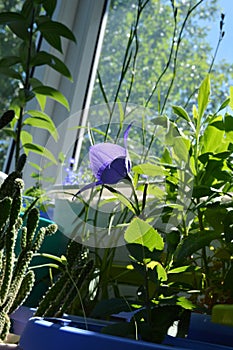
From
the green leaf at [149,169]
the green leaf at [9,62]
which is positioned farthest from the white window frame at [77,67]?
the green leaf at [149,169]

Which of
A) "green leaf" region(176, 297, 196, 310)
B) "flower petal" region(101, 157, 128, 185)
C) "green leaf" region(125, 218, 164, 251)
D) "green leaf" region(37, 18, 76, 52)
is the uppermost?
"green leaf" region(37, 18, 76, 52)

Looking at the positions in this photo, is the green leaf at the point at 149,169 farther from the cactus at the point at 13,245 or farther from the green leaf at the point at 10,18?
the green leaf at the point at 10,18

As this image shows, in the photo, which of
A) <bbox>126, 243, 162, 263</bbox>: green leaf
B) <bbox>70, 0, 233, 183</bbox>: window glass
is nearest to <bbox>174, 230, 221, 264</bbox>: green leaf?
A: <bbox>126, 243, 162, 263</bbox>: green leaf

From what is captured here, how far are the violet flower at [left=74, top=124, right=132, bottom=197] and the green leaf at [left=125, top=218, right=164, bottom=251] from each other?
5 centimetres

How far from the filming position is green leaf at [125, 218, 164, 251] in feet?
1.69

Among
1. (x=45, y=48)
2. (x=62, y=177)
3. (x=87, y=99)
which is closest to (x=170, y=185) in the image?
(x=62, y=177)

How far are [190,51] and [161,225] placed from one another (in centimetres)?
58

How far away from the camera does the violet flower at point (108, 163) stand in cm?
54

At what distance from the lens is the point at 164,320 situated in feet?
1.81

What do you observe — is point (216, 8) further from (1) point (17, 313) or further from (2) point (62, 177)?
(1) point (17, 313)

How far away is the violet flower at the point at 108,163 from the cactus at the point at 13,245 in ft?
0.39

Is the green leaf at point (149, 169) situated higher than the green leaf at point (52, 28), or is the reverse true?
the green leaf at point (52, 28)

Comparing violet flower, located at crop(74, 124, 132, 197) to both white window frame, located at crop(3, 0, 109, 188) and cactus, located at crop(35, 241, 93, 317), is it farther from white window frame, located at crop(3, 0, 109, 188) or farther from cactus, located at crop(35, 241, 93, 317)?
white window frame, located at crop(3, 0, 109, 188)

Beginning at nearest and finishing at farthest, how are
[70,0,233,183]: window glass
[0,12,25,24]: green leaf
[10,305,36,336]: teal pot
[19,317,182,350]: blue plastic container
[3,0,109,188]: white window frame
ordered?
Result: [19,317,182,350]: blue plastic container < [10,305,36,336]: teal pot < [0,12,25,24]: green leaf < [70,0,233,183]: window glass < [3,0,109,188]: white window frame
